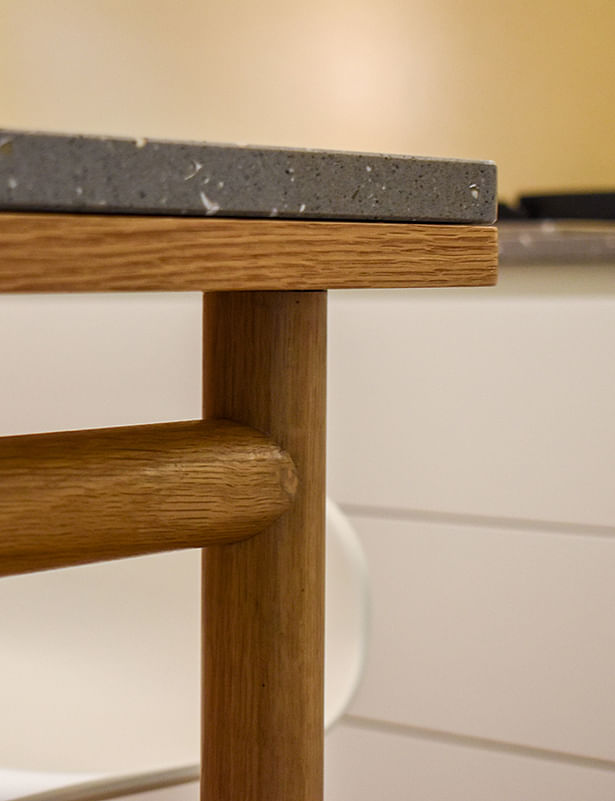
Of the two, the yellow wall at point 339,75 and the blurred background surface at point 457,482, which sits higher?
the yellow wall at point 339,75

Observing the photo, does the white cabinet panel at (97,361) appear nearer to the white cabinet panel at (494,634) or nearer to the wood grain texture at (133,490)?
the white cabinet panel at (494,634)

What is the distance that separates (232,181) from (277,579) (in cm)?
16

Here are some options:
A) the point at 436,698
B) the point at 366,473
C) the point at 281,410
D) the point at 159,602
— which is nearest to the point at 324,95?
the point at 366,473

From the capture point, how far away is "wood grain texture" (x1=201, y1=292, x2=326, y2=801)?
42 cm

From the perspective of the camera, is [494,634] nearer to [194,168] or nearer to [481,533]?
[481,533]

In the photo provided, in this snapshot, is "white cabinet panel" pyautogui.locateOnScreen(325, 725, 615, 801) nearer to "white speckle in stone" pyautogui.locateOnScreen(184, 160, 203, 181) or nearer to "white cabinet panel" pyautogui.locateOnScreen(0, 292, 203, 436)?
"white cabinet panel" pyautogui.locateOnScreen(0, 292, 203, 436)

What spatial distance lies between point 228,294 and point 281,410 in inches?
2.1

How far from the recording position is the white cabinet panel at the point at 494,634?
4.46ft

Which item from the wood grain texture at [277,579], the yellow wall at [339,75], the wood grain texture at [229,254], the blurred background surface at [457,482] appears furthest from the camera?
the yellow wall at [339,75]

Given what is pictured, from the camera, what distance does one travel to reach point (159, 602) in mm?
881

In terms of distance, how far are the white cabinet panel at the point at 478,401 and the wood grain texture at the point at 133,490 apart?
1.00 meters

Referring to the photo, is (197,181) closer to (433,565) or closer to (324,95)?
(433,565)

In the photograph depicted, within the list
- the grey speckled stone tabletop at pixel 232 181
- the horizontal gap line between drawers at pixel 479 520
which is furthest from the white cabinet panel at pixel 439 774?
the grey speckled stone tabletop at pixel 232 181

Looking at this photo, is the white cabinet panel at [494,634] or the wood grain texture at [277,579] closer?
the wood grain texture at [277,579]
